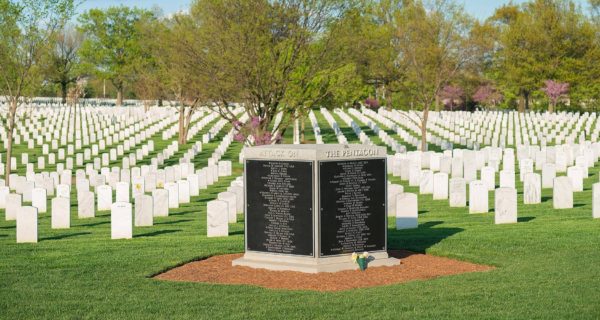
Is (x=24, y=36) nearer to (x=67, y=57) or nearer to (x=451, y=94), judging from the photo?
(x=451, y=94)

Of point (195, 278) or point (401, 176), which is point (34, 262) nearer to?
point (195, 278)

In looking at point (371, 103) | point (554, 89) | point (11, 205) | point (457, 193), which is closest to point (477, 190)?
point (457, 193)

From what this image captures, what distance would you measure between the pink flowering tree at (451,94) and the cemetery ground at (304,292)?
60.0m

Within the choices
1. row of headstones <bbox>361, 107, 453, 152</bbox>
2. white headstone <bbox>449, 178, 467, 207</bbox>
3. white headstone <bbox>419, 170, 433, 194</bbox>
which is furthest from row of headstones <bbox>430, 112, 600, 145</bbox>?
white headstone <bbox>449, 178, 467, 207</bbox>

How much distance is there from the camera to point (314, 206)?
12953 millimetres

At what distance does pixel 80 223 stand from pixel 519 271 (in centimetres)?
1150

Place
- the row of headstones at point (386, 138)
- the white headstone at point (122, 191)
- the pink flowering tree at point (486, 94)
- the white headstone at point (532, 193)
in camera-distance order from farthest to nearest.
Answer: the pink flowering tree at point (486, 94) → the row of headstones at point (386, 138) → the white headstone at point (122, 191) → the white headstone at point (532, 193)

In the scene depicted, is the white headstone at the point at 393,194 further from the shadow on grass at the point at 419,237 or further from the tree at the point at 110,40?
the tree at the point at 110,40

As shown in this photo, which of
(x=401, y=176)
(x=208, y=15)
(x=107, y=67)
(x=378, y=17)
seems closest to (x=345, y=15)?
(x=208, y=15)

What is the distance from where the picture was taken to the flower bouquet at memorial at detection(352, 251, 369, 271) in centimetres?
1309

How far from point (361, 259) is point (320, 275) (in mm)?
657

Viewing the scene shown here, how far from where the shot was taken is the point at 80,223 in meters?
20.7

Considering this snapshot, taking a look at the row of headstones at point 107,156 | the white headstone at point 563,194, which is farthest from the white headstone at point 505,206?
the row of headstones at point 107,156

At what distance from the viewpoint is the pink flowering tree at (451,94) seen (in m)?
77.8
